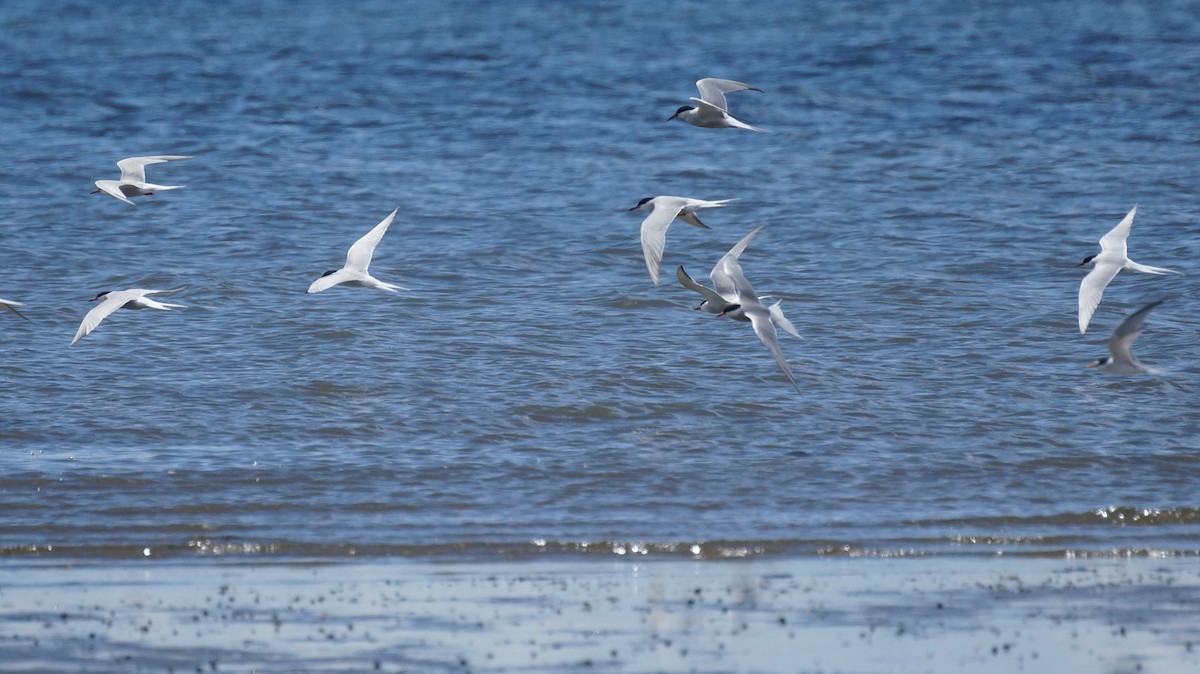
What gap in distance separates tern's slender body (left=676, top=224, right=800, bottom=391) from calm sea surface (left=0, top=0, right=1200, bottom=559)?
102cm

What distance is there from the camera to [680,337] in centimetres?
1465

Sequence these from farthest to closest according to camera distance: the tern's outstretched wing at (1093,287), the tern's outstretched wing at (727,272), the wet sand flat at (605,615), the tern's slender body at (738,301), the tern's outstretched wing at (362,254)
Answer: the tern's outstretched wing at (362,254), the tern's outstretched wing at (1093,287), the tern's outstretched wing at (727,272), the tern's slender body at (738,301), the wet sand flat at (605,615)

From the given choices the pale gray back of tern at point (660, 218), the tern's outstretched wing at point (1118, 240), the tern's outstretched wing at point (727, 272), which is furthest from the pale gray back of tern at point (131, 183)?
the tern's outstretched wing at point (1118, 240)

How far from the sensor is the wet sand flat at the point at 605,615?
701 cm

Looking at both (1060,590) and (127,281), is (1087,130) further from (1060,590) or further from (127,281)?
(1060,590)

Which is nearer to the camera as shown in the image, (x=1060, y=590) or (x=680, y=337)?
(x=1060, y=590)

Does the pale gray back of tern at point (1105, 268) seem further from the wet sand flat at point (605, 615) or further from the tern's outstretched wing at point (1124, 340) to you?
the wet sand flat at point (605, 615)

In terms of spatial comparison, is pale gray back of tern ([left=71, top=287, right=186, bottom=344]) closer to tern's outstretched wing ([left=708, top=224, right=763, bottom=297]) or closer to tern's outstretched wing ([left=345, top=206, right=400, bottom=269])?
tern's outstretched wing ([left=345, top=206, right=400, bottom=269])

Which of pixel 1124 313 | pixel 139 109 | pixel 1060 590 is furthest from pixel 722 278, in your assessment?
pixel 139 109

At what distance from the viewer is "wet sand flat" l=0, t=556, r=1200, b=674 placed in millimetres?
7012

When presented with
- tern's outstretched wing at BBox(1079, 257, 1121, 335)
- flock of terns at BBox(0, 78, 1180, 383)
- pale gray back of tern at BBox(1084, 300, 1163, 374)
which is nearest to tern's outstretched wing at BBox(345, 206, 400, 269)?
flock of terns at BBox(0, 78, 1180, 383)

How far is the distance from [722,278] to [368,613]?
15.6 ft

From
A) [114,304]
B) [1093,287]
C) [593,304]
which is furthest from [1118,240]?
[114,304]

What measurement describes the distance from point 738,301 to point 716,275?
15.9 inches
